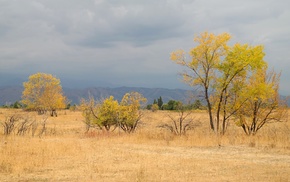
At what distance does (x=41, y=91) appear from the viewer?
78.1 metres

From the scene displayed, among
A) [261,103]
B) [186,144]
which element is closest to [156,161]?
[186,144]

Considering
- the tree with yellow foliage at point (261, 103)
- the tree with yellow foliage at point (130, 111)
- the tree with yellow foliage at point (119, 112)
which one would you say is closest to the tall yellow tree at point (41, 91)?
the tree with yellow foliage at point (119, 112)

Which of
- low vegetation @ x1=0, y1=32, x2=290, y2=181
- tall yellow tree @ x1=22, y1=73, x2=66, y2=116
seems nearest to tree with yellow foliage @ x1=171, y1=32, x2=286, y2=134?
low vegetation @ x1=0, y1=32, x2=290, y2=181

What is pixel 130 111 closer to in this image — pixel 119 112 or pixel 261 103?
pixel 119 112

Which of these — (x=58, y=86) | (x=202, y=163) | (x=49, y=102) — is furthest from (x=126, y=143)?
(x=58, y=86)

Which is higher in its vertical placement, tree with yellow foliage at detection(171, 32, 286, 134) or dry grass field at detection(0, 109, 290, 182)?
tree with yellow foliage at detection(171, 32, 286, 134)

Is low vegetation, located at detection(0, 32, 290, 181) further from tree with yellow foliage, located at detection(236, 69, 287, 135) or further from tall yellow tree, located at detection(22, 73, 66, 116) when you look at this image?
tall yellow tree, located at detection(22, 73, 66, 116)

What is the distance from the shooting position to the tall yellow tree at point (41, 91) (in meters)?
74.3

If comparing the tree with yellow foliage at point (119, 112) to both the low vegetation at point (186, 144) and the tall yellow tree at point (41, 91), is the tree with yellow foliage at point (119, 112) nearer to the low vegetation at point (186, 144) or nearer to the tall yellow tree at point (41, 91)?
the low vegetation at point (186, 144)

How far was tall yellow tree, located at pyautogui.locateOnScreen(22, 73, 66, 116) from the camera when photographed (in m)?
74.3

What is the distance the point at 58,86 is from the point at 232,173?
69.1 metres

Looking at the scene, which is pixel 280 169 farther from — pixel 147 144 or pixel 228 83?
pixel 228 83

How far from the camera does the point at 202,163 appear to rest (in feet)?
48.0

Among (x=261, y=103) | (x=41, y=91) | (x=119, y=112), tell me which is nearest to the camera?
→ (x=261, y=103)
